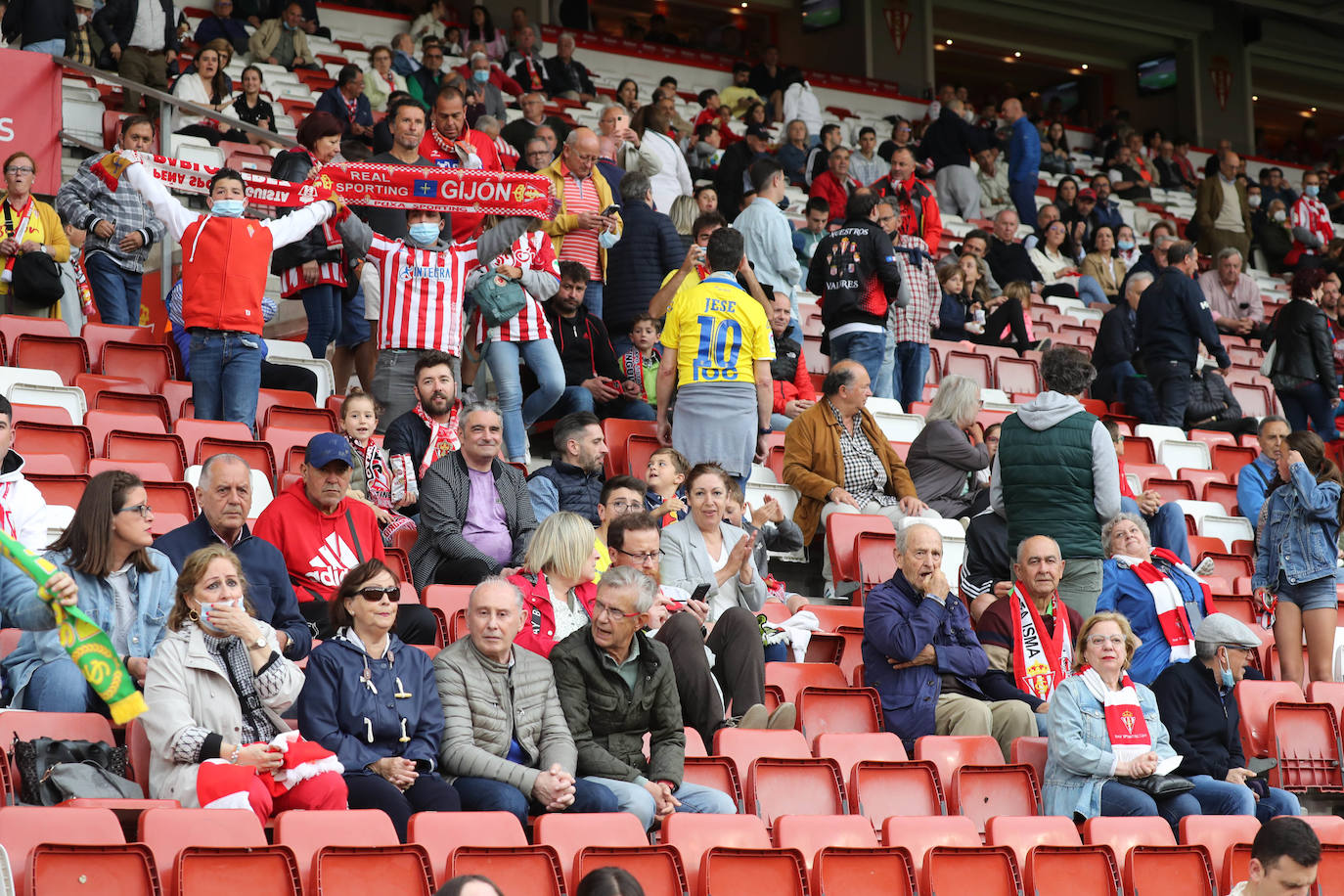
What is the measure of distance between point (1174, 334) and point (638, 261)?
365 centimetres

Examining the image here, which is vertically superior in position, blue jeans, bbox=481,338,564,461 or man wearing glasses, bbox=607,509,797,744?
blue jeans, bbox=481,338,564,461

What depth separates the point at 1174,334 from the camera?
10375mm

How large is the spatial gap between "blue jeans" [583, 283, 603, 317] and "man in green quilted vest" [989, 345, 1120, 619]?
2.78 m

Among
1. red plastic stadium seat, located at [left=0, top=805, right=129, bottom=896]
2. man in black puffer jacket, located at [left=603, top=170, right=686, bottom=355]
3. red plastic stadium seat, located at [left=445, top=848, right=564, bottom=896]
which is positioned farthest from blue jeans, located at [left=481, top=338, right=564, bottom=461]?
red plastic stadium seat, located at [left=0, top=805, right=129, bottom=896]

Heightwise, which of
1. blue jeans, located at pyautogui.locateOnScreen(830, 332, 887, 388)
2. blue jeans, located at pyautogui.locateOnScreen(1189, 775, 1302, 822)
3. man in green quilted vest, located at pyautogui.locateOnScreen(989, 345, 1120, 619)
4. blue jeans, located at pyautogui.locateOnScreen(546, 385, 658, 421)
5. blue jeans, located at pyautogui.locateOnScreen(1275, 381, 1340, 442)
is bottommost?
blue jeans, located at pyautogui.locateOnScreen(1189, 775, 1302, 822)

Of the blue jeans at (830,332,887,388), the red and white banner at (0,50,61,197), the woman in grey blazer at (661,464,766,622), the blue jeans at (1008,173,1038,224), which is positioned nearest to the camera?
the woman in grey blazer at (661,464,766,622)

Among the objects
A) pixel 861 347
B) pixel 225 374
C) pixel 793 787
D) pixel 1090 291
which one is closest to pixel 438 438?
pixel 225 374

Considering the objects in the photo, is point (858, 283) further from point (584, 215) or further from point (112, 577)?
point (112, 577)

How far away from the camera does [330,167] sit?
→ 7.59 m

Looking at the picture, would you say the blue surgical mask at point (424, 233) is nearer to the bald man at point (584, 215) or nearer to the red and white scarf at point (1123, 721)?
the bald man at point (584, 215)

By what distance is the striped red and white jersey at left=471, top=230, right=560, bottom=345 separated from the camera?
7.63m

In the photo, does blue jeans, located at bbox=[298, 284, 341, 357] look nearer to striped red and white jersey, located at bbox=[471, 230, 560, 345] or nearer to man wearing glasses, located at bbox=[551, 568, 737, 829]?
striped red and white jersey, located at bbox=[471, 230, 560, 345]

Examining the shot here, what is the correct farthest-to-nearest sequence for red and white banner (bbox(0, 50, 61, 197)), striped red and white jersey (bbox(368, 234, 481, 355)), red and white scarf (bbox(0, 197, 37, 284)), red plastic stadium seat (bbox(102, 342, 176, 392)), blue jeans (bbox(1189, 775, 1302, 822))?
red and white banner (bbox(0, 50, 61, 197))
red and white scarf (bbox(0, 197, 37, 284))
red plastic stadium seat (bbox(102, 342, 176, 392))
striped red and white jersey (bbox(368, 234, 481, 355))
blue jeans (bbox(1189, 775, 1302, 822))

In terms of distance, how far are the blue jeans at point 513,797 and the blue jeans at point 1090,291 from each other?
33.7 ft
